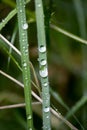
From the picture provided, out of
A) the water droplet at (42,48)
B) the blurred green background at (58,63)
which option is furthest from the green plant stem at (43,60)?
the blurred green background at (58,63)

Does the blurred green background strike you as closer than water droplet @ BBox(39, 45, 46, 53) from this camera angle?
No

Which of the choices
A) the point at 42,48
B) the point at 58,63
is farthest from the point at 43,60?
the point at 58,63

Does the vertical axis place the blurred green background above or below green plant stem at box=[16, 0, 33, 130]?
below

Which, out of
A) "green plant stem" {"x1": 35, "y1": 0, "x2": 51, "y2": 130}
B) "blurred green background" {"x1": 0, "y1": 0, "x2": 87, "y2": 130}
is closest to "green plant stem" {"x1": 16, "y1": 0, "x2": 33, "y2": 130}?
"green plant stem" {"x1": 35, "y1": 0, "x2": 51, "y2": 130}

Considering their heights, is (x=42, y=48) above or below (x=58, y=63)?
above

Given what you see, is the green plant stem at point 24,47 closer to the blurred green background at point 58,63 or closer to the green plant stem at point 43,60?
the green plant stem at point 43,60

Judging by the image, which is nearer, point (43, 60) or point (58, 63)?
point (43, 60)

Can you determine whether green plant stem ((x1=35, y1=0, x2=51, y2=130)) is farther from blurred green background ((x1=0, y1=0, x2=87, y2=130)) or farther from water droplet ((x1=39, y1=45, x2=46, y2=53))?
blurred green background ((x1=0, y1=0, x2=87, y2=130))

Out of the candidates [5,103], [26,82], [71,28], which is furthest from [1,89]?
[26,82]

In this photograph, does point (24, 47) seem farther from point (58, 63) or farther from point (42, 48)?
point (58, 63)

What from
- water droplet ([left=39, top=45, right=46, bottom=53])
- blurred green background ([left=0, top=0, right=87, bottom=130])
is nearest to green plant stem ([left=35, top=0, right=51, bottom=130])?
water droplet ([left=39, top=45, right=46, bottom=53])
